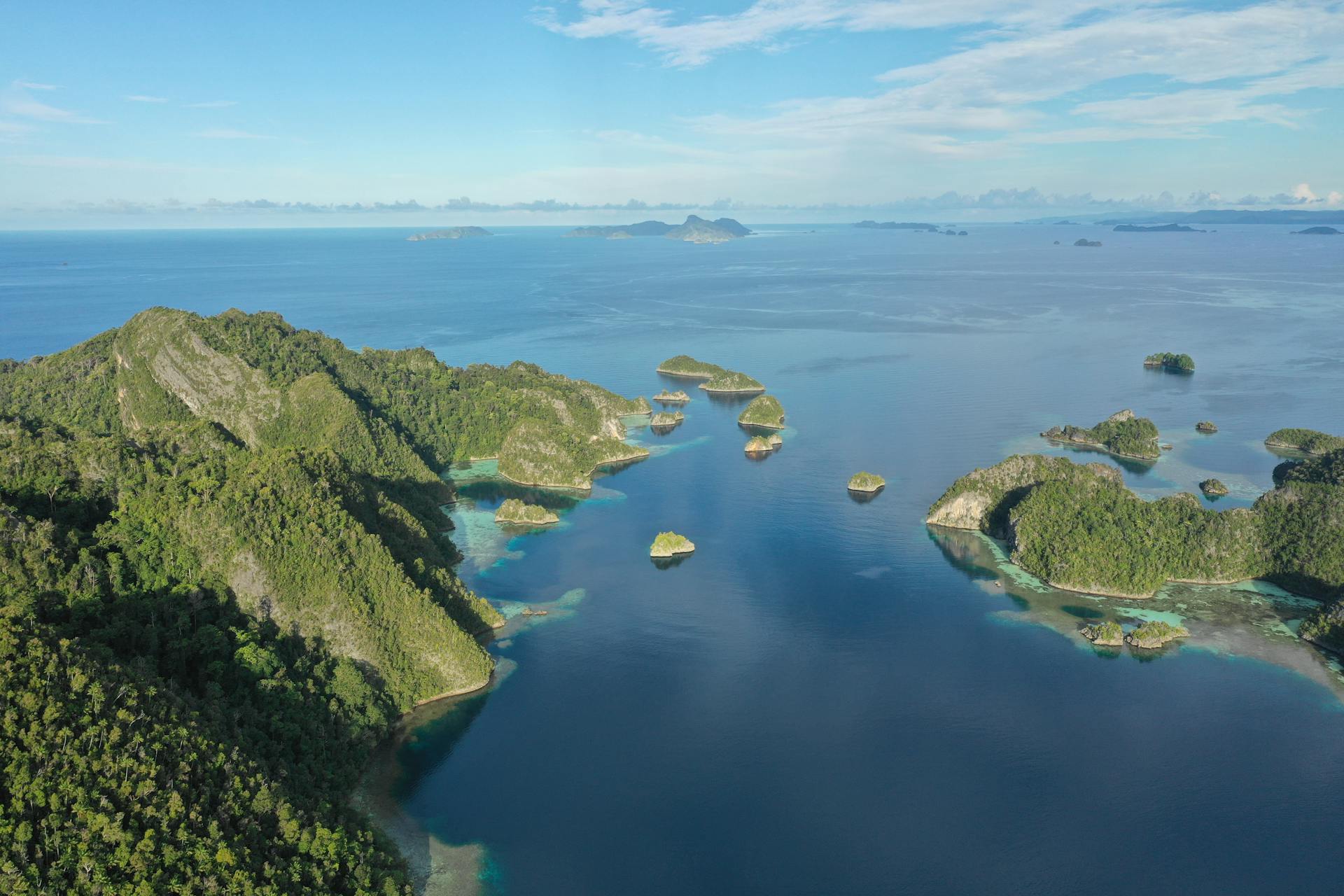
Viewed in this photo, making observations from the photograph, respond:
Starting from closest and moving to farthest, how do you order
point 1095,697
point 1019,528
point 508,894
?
1. point 508,894
2. point 1095,697
3. point 1019,528

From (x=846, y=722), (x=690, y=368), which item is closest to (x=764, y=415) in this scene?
(x=690, y=368)

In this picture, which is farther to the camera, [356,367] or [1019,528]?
[356,367]

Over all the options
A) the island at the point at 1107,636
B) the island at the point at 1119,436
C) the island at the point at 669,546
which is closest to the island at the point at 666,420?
the island at the point at 669,546

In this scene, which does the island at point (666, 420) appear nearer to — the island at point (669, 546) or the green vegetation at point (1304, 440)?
the island at point (669, 546)

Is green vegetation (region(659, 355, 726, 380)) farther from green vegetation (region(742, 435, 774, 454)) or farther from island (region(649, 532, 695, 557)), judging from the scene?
island (region(649, 532, 695, 557))

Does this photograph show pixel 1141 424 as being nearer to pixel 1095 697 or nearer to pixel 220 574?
pixel 1095 697

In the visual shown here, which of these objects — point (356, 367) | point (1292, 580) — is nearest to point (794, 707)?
point (1292, 580)
